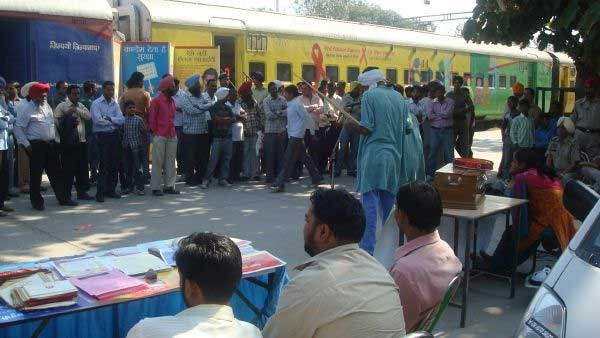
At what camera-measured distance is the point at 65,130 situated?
8734mm

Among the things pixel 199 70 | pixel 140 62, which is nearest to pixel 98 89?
pixel 140 62

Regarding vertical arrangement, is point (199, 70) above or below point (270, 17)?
below

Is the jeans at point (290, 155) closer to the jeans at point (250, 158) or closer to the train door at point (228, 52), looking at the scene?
the jeans at point (250, 158)

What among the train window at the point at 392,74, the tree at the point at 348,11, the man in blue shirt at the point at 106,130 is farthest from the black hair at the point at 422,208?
the tree at the point at 348,11

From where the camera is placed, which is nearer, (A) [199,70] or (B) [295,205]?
(B) [295,205]

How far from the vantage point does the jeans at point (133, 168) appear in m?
9.66

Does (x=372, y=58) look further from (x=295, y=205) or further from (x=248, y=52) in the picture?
(x=295, y=205)

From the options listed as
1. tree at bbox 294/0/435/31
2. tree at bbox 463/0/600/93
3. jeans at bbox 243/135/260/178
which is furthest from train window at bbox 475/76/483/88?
tree at bbox 294/0/435/31

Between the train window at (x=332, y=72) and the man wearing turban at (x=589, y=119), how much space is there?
27.2 ft

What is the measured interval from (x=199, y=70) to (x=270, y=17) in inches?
154

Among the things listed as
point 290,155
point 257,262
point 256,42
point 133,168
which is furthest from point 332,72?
point 257,262

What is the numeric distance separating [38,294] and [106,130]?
641 centimetres

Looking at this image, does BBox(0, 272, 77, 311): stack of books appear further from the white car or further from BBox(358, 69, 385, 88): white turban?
BBox(358, 69, 385, 88): white turban

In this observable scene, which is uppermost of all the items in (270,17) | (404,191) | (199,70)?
(270,17)
